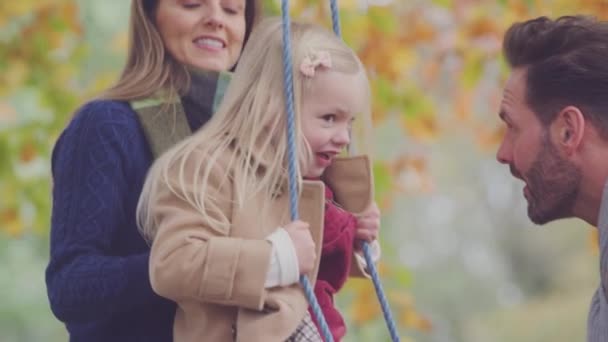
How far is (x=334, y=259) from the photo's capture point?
2877mm

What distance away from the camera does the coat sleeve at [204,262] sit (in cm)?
262

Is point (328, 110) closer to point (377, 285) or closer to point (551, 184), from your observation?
point (377, 285)

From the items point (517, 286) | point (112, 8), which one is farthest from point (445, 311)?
point (112, 8)

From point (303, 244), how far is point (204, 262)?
0.18 m

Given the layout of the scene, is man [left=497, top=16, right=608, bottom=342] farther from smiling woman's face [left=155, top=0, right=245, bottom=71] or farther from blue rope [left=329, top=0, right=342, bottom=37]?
smiling woman's face [left=155, top=0, right=245, bottom=71]

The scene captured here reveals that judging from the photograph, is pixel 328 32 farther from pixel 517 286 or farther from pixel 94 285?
pixel 517 286

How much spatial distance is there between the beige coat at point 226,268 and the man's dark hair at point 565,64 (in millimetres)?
679

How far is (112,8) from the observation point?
7840mm

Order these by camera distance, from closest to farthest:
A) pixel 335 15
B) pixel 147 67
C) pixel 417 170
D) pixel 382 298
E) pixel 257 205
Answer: pixel 257 205, pixel 382 298, pixel 335 15, pixel 147 67, pixel 417 170

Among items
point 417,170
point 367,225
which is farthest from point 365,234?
point 417,170

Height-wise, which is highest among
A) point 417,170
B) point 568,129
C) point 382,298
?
point 568,129

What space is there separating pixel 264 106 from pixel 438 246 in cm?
1067

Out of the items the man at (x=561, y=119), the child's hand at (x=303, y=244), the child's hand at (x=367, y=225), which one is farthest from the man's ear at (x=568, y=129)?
the child's hand at (x=303, y=244)

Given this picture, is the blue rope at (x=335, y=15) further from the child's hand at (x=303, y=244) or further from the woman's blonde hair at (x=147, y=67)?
the child's hand at (x=303, y=244)
